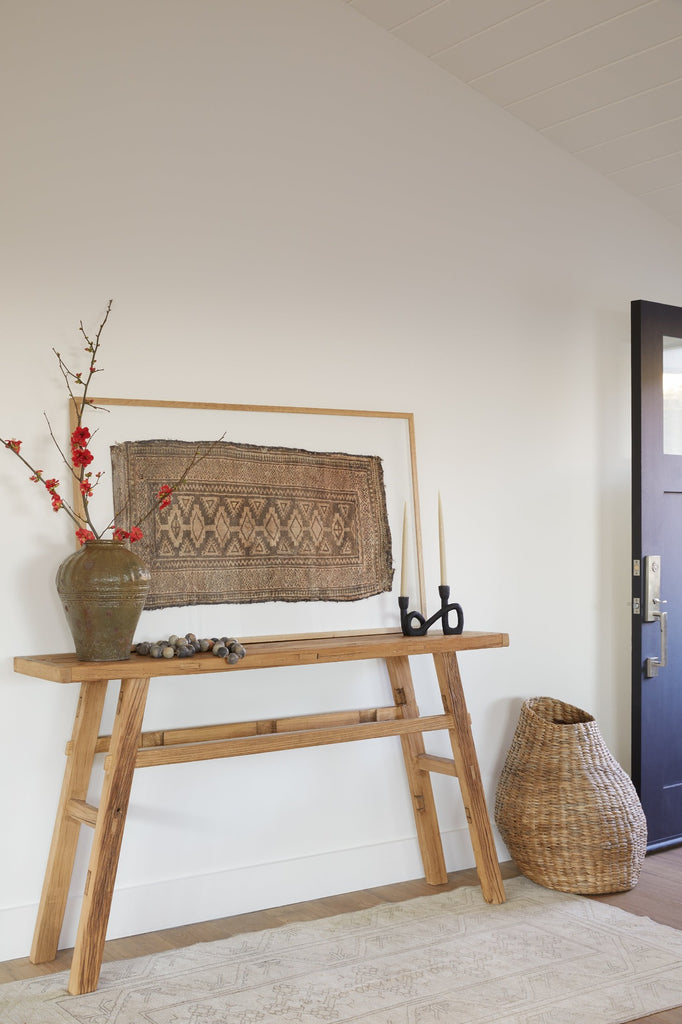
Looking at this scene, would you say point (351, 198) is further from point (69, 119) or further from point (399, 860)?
point (399, 860)

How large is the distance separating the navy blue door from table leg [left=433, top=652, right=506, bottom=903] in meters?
0.99

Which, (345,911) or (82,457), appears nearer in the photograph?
(82,457)

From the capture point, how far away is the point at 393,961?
2.77 m

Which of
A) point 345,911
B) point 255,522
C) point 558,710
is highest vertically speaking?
point 255,522

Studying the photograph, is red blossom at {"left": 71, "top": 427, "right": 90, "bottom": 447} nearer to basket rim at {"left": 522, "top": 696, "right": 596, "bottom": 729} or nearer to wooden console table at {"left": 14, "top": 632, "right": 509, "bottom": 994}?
wooden console table at {"left": 14, "top": 632, "right": 509, "bottom": 994}

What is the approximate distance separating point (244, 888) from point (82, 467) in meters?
1.46

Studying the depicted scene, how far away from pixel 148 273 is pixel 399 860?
7.18ft

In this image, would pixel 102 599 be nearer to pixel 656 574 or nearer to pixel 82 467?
pixel 82 467

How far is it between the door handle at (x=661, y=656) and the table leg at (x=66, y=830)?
2.22 m

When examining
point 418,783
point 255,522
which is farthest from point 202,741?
point 418,783

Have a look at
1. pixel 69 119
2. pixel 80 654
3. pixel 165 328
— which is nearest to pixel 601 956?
pixel 80 654

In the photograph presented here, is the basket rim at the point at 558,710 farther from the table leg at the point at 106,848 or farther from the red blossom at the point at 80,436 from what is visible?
the red blossom at the point at 80,436

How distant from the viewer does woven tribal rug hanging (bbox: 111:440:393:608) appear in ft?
10.0

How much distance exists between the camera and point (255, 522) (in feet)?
10.6
